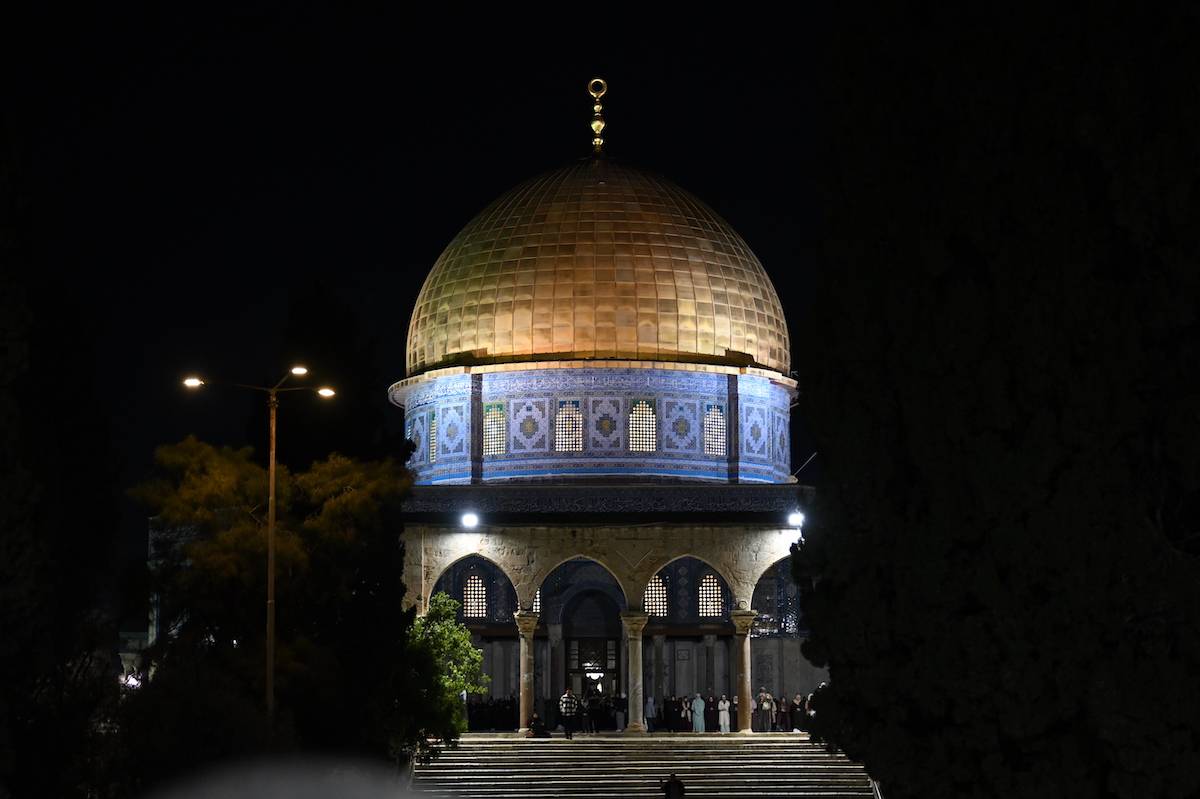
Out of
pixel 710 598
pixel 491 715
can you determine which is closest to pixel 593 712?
pixel 491 715

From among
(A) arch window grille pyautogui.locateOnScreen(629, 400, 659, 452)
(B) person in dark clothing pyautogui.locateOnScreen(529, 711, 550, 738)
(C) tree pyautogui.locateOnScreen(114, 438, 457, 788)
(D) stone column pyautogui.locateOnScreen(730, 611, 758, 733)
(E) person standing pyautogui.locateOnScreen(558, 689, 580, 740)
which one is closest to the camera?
(C) tree pyautogui.locateOnScreen(114, 438, 457, 788)

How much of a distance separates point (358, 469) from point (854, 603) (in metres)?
15.9

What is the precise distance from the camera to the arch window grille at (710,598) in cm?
4681

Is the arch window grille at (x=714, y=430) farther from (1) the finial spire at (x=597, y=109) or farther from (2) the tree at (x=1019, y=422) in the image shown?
(2) the tree at (x=1019, y=422)

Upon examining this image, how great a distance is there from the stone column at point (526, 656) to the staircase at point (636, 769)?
152cm

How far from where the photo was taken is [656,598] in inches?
1844

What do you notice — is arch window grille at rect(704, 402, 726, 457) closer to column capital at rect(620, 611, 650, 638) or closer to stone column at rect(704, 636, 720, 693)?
stone column at rect(704, 636, 720, 693)

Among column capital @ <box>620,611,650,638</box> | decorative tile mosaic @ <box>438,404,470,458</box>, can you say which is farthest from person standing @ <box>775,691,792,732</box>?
decorative tile mosaic @ <box>438,404,470,458</box>

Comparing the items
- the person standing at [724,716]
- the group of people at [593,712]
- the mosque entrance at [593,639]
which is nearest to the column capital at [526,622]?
the group of people at [593,712]

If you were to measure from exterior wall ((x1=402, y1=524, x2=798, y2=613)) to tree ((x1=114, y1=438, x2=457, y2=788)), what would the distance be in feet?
25.6

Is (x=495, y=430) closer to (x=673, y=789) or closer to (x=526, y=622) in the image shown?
(x=526, y=622)

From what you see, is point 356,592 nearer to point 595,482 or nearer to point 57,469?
point 57,469

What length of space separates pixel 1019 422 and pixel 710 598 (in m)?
29.8

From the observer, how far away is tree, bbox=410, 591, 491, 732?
36.7 metres
